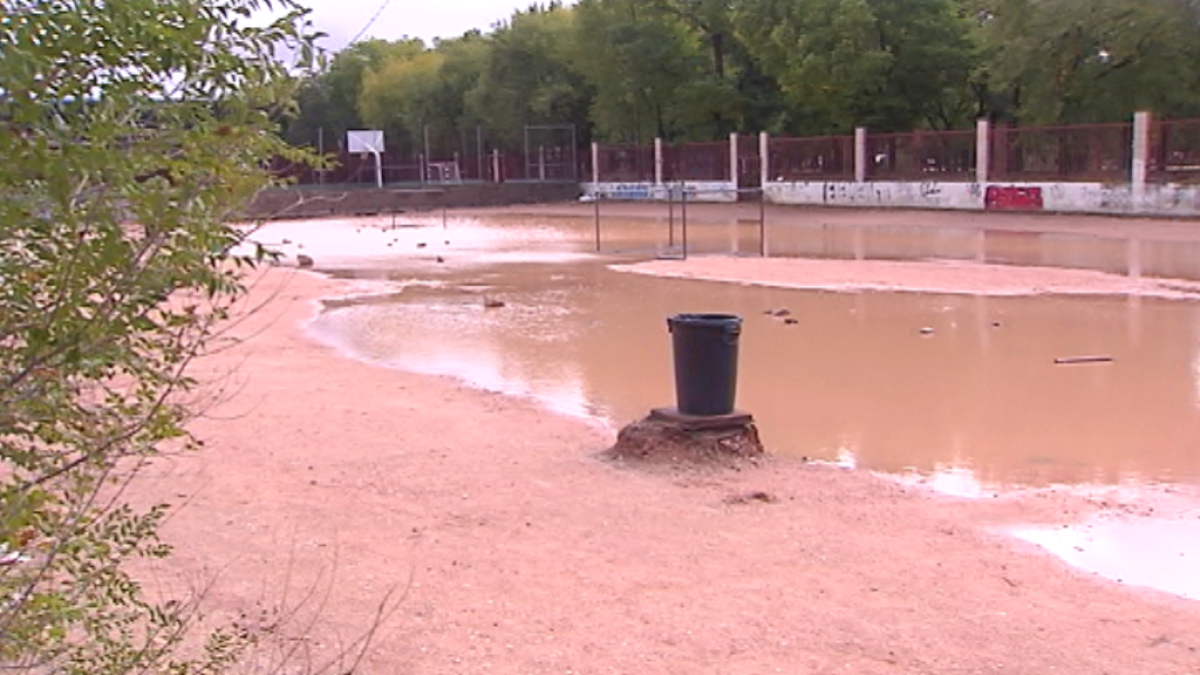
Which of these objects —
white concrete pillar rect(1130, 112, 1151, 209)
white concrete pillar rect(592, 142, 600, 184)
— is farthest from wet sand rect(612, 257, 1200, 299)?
white concrete pillar rect(592, 142, 600, 184)

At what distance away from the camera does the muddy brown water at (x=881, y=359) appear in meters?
9.08

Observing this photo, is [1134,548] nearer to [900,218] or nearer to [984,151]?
[900,218]

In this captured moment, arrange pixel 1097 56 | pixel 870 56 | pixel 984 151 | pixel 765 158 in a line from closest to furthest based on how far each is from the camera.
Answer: pixel 984 151 → pixel 1097 56 → pixel 870 56 → pixel 765 158

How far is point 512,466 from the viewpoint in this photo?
817 cm

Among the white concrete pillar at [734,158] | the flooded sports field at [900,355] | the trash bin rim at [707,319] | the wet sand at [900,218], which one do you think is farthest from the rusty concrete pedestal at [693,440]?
the white concrete pillar at [734,158]

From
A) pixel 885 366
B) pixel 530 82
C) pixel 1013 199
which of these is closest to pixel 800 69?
pixel 1013 199

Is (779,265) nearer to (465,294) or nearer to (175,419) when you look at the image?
(465,294)

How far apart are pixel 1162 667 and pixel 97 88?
4304 mm

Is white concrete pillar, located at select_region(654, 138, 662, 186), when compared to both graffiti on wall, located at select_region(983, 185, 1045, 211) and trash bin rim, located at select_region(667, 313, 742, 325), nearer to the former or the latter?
graffiti on wall, located at select_region(983, 185, 1045, 211)

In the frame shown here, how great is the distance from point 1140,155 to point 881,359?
76.3ft

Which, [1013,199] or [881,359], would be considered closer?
[881,359]

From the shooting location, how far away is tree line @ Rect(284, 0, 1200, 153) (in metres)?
37.3

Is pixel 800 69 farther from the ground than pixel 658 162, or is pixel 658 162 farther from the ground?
pixel 800 69

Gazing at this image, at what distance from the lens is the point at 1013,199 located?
119ft
